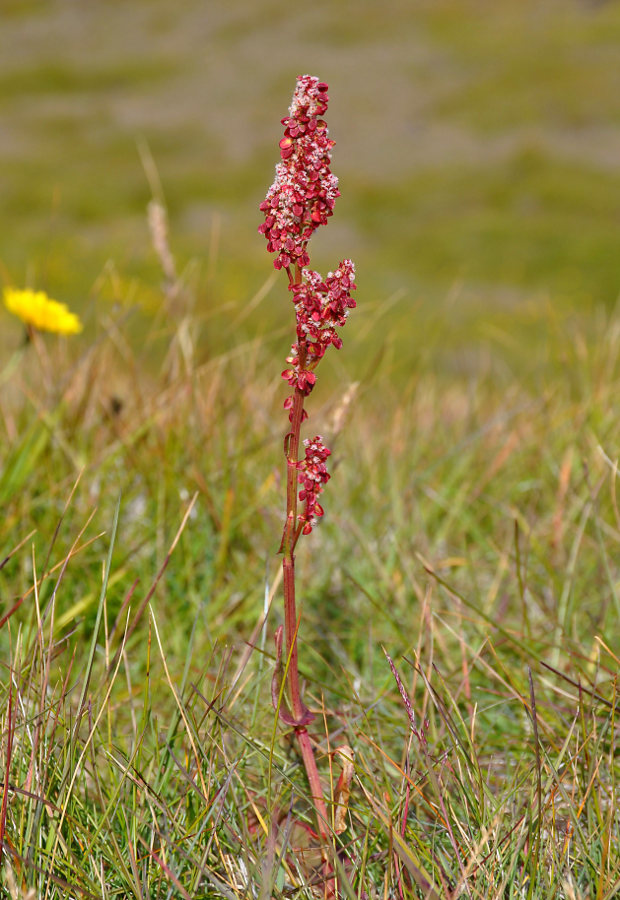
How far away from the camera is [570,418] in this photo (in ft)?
8.33

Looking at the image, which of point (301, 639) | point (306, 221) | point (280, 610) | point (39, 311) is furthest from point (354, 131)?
point (306, 221)

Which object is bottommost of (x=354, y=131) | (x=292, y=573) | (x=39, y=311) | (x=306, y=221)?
(x=292, y=573)

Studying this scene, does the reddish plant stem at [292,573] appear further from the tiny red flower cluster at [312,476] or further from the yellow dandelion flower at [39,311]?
the yellow dandelion flower at [39,311]

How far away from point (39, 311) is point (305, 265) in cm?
136

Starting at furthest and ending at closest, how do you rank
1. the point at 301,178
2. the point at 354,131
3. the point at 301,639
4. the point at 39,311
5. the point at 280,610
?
the point at 354,131, the point at 39,311, the point at 280,610, the point at 301,639, the point at 301,178

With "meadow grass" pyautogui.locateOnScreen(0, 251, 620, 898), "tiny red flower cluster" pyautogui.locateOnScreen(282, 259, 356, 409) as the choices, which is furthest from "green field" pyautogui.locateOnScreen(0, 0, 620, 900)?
"tiny red flower cluster" pyautogui.locateOnScreen(282, 259, 356, 409)

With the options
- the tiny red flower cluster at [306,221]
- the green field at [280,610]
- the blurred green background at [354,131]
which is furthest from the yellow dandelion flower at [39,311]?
the blurred green background at [354,131]

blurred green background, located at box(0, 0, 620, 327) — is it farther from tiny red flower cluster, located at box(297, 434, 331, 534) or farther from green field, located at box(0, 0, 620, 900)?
tiny red flower cluster, located at box(297, 434, 331, 534)

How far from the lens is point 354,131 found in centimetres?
3209

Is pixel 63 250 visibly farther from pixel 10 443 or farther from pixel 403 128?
pixel 403 128

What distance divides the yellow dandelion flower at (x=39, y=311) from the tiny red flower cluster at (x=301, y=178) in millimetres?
1320

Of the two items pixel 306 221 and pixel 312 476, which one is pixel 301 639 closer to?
pixel 312 476

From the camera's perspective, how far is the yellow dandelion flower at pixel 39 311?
6.57 ft

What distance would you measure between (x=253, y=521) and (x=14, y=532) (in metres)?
0.58
